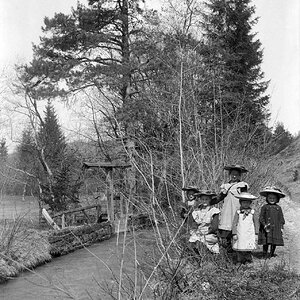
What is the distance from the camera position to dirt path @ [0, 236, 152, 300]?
7801mm

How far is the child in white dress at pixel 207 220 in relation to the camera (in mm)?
6699

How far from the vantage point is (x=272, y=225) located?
7.55 meters

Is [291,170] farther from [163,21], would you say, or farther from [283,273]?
[283,273]

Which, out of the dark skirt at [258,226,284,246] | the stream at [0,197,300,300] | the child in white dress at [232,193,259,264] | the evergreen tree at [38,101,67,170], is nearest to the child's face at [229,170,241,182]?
the child in white dress at [232,193,259,264]

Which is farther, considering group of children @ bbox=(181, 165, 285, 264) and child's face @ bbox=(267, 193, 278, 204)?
child's face @ bbox=(267, 193, 278, 204)

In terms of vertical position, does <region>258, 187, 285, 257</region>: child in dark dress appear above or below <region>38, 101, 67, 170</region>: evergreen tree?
below

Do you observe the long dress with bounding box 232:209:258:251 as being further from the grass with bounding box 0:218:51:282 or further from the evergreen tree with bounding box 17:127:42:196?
the evergreen tree with bounding box 17:127:42:196

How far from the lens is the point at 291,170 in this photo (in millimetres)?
33438

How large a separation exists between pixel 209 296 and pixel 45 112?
1497 inches

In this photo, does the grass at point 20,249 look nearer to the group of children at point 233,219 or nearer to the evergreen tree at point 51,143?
the group of children at point 233,219

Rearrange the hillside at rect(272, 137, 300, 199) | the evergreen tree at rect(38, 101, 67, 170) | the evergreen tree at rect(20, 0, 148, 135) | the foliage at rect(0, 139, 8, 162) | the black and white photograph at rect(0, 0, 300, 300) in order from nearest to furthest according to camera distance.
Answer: the black and white photograph at rect(0, 0, 300, 300)
the evergreen tree at rect(20, 0, 148, 135)
the evergreen tree at rect(38, 101, 67, 170)
the hillside at rect(272, 137, 300, 199)
the foliage at rect(0, 139, 8, 162)

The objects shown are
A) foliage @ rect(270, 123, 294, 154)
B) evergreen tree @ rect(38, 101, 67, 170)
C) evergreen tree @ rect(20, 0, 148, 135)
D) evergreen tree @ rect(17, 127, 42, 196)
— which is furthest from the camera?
evergreen tree @ rect(38, 101, 67, 170)

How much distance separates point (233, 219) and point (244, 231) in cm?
33

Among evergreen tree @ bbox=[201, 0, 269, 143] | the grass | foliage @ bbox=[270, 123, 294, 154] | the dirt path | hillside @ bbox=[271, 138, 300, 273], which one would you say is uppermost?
evergreen tree @ bbox=[201, 0, 269, 143]
